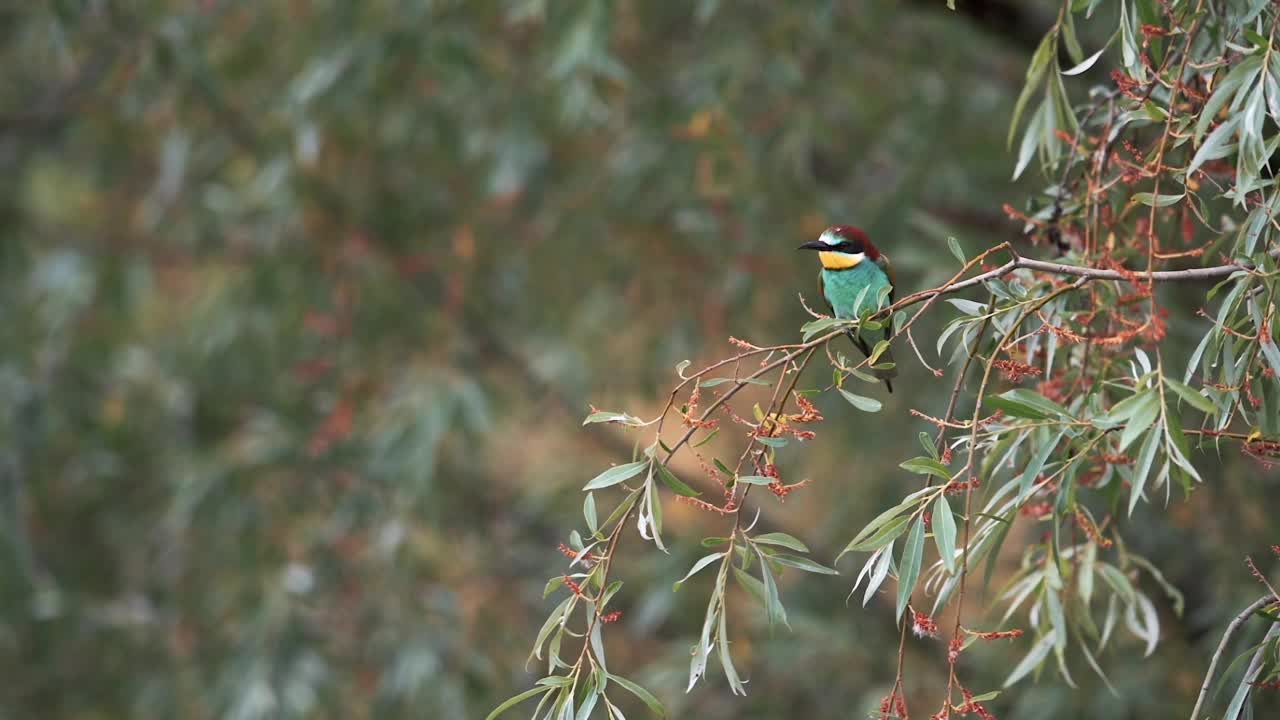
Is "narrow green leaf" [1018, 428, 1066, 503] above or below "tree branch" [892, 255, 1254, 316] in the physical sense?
below

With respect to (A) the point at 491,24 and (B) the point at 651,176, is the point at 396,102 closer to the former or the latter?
(A) the point at 491,24

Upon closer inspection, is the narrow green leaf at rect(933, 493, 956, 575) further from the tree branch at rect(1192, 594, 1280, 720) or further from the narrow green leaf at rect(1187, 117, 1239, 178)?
the narrow green leaf at rect(1187, 117, 1239, 178)

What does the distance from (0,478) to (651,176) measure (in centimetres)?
224

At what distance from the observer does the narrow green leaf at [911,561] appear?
1.35 m

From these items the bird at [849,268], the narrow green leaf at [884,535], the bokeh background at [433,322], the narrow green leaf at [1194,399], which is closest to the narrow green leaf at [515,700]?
the narrow green leaf at [884,535]

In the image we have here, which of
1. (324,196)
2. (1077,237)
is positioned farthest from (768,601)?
(324,196)

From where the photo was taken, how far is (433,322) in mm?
4199

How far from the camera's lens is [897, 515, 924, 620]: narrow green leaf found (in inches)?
53.2

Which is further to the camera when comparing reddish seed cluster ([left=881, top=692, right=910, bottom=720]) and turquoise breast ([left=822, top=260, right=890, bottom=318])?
turquoise breast ([left=822, top=260, right=890, bottom=318])

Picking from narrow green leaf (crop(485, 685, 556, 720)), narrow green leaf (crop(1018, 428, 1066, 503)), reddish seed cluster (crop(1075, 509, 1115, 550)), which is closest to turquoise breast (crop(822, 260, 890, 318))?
reddish seed cluster (crop(1075, 509, 1115, 550))

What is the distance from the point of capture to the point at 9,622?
3979 millimetres

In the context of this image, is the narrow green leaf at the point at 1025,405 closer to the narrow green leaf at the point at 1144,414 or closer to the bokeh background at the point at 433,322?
the narrow green leaf at the point at 1144,414

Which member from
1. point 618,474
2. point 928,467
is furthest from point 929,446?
point 618,474

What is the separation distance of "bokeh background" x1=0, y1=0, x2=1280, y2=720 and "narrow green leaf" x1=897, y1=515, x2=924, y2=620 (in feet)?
4.79
